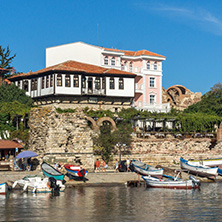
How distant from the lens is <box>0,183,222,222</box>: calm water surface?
28656mm

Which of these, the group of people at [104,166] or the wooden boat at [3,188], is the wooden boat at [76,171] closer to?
the group of people at [104,166]

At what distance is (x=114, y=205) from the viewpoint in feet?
108

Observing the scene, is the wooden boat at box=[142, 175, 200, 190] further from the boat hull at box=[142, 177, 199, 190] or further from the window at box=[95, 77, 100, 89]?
the window at box=[95, 77, 100, 89]

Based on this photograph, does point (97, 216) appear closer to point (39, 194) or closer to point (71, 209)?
point (71, 209)

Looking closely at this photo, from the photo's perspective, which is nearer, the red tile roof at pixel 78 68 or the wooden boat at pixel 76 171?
the wooden boat at pixel 76 171

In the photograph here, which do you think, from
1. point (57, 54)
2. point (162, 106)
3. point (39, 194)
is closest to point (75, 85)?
point (57, 54)

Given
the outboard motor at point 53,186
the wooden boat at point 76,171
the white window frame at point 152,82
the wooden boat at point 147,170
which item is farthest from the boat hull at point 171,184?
the white window frame at point 152,82

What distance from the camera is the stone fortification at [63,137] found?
45938mm

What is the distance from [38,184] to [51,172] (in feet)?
8.92

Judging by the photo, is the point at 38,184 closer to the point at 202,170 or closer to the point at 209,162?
the point at 202,170

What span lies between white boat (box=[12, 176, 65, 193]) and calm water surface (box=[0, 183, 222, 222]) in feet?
2.51

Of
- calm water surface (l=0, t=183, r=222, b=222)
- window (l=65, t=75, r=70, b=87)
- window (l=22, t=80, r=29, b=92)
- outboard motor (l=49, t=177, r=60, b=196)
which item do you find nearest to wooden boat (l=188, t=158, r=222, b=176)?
calm water surface (l=0, t=183, r=222, b=222)

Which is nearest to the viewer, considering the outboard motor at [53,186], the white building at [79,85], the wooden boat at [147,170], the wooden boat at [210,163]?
the outboard motor at [53,186]

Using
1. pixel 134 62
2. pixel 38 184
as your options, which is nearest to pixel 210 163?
pixel 38 184
